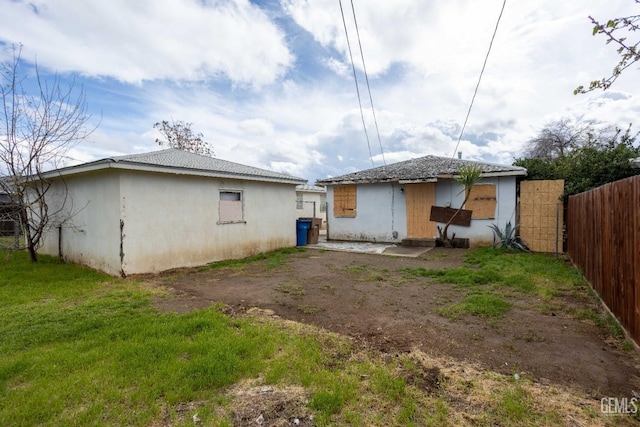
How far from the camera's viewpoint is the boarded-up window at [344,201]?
13.1 m

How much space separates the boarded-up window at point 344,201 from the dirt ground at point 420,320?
5.70 m

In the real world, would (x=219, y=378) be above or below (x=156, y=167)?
below

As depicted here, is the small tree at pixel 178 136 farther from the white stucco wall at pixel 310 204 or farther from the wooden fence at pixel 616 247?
the wooden fence at pixel 616 247

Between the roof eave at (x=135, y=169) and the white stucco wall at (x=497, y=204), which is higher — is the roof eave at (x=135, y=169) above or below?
above

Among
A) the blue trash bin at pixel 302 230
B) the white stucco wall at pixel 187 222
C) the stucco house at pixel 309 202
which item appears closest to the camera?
the white stucco wall at pixel 187 222

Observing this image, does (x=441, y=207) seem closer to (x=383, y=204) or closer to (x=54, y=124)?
(x=383, y=204)

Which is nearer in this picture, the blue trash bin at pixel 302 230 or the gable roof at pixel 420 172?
the gable roof at pixel 420 172

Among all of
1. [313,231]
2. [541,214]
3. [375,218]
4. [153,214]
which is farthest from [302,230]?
[541,214]

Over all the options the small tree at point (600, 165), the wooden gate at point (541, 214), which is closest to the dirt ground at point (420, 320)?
the wooden gate at point (541, 214)

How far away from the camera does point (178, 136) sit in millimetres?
22422

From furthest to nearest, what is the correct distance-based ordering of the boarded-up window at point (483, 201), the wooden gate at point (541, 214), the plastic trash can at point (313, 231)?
the plastic trash can at point (313, 231)
the boarded-up window at point (483, 201)
the wooden gate at point (541, 214)

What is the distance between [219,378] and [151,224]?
566cm

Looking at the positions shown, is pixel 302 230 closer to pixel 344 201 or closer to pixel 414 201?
pixel 344 201

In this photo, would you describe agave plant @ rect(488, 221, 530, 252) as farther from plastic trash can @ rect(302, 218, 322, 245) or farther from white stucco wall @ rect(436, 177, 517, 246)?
plastic trash can @ rect(302, 218, 322, 245)
